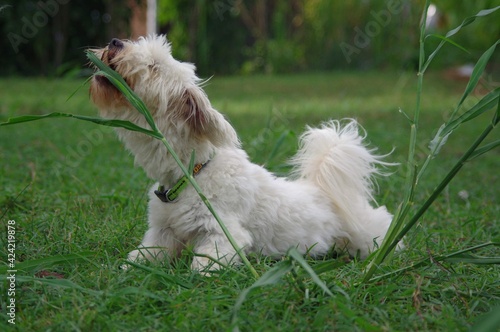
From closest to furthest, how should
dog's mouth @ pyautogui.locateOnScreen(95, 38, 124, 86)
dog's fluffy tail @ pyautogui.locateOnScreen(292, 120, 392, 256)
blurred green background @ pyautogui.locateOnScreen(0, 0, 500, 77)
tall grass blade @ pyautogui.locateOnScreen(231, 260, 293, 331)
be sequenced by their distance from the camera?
tall grass blade @ pyautogui.locateOnScreen(231, 260, 293, 331) < dog's mouth @ pyautogui.locateOnScreen(95, 38, 124, 86) < dog's fluffy tail @ pyautogui.locateOnScreen(292, 120, 392, 256) < blurred green background @ pyautogui.locateOnScreen(0, 0, 500, 77)

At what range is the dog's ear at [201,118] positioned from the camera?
2.65 m

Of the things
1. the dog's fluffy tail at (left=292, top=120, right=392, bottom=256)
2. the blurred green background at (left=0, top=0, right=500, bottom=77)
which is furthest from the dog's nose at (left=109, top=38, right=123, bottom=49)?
the blurred green background at (left=0, top=0, right=500, bottom=77)

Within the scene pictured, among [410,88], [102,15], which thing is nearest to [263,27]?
[102,15]

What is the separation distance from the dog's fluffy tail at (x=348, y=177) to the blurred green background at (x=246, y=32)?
27.6 ft

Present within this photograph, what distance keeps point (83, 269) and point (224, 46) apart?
11871mm

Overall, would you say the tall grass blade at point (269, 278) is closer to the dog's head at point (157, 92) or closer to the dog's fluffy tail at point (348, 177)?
the dog's head at point (157, 92)

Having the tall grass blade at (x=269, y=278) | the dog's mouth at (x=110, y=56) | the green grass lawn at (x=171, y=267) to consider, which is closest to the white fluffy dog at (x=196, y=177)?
the dog's mouth at (x=110, y=56)

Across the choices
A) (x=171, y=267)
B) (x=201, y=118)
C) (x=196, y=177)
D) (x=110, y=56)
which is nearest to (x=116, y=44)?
(x=110, y=56)

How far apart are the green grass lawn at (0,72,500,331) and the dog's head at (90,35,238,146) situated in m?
0.57

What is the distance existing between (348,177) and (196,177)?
834mm

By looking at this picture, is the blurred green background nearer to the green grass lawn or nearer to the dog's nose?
the green grass lawn

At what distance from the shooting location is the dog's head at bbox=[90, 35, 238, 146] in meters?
2.62

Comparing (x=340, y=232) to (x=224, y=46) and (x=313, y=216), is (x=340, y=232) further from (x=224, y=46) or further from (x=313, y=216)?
(x=224, y=46)

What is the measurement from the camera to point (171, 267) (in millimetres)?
2523
